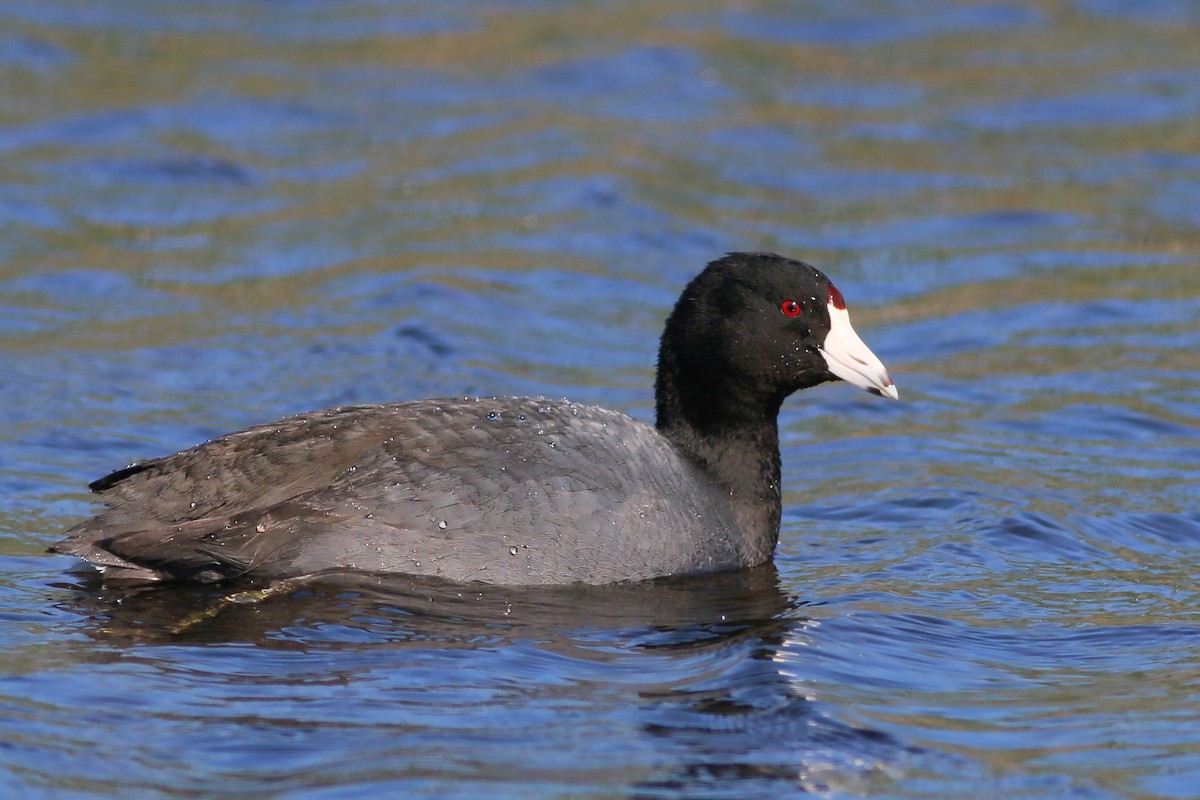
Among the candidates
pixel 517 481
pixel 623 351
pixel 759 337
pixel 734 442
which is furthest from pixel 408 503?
pixel 623 351

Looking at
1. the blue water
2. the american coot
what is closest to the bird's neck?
the american coot

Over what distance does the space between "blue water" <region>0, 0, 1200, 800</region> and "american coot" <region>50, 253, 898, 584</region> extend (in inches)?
7.3

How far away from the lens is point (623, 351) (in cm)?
1171

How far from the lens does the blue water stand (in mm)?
5953

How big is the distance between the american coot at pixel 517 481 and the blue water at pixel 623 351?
187 millimetres

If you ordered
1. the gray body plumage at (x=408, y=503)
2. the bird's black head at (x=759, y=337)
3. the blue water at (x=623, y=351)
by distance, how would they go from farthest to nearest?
the bird's black head at (x=759, y=337) → the gray body plumage at (x=408, y=503) → the blue water at (x=623, y=351)

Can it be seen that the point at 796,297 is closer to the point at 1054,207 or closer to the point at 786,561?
the point at 786,561

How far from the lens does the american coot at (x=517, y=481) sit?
7129 mm

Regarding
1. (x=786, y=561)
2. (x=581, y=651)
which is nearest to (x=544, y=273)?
(x=786, y=561)

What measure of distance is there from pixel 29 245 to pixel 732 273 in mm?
7012

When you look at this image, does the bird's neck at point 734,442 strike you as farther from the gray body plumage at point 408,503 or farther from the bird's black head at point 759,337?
the gray body plumage at point 408,503

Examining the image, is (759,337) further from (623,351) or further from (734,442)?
(623,351)

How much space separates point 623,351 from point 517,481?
15.0 ft

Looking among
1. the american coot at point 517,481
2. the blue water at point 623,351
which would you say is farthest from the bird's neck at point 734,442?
the blue water at point 623,351
